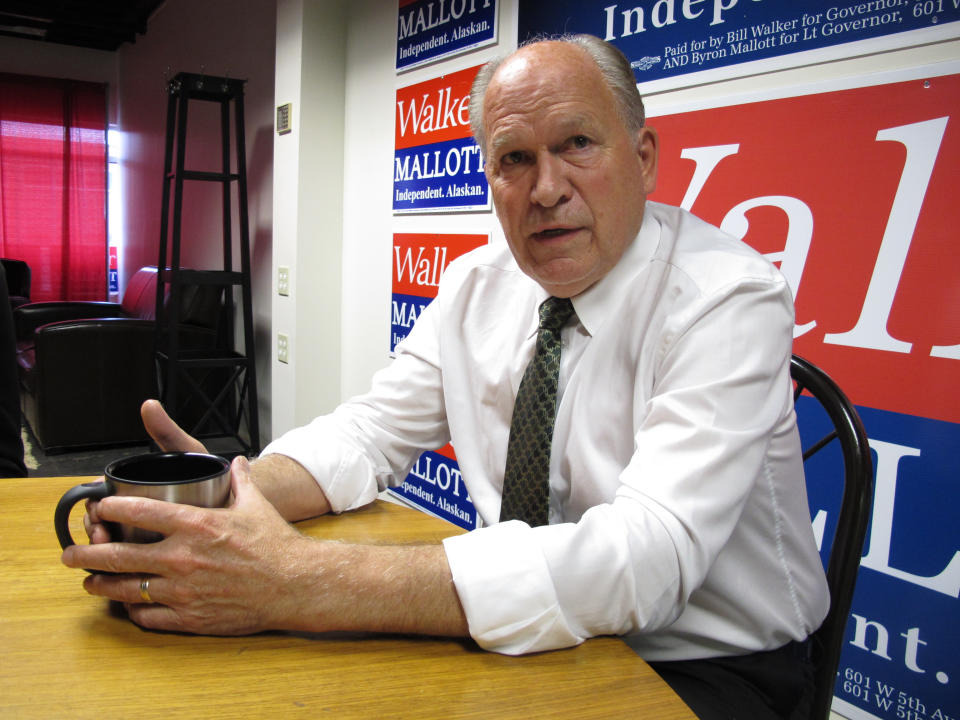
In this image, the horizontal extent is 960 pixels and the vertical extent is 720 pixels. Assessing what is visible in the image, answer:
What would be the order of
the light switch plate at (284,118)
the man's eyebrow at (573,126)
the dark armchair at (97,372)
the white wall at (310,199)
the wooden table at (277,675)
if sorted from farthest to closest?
the dark armchair at (97,372) < the light switch plate at (284,118) < the white wall at (310,199) < the man's eyebrow at (573,126) < the wooden table at (277,675)

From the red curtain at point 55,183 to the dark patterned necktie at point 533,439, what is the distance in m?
7.87

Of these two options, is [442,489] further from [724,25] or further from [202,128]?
[202,128]

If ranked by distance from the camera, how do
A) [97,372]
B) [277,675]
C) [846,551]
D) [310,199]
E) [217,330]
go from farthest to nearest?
1. [217,330]
2. [97,372]
3. [310,199]
4. [846,551]
5. [277,675]

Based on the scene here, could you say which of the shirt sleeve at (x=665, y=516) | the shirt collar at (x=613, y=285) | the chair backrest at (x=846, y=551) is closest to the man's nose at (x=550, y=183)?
the shirt collar at (x=613, y=285)

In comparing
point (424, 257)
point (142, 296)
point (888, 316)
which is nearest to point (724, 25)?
point (888, 316)

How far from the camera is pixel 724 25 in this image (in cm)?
173

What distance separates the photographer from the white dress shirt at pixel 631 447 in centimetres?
70

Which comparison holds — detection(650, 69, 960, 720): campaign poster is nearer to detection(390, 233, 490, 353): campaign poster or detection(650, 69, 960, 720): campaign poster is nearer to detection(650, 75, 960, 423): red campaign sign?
detection(650, 75, 960, 423): red campaign sign

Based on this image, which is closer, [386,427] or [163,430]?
[163,430]

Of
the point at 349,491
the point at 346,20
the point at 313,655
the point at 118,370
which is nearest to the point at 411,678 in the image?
the point at 313,655

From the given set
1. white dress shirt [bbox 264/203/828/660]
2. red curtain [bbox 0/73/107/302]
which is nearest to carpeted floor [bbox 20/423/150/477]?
white dress shirt [bbox 264/203/828/660]

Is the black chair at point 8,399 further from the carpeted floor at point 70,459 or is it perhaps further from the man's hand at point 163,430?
the carpeted floor at point 70,459

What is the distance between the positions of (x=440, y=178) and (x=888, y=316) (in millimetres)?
1764

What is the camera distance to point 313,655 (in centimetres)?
64
